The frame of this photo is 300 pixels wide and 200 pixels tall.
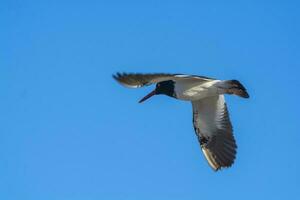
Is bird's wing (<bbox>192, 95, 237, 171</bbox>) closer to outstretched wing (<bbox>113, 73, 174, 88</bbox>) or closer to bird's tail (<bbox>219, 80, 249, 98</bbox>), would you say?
bird's tail (<bbox>219, 80, 249, 98</bbox>)

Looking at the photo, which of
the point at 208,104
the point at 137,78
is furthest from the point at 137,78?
the point at 208,104

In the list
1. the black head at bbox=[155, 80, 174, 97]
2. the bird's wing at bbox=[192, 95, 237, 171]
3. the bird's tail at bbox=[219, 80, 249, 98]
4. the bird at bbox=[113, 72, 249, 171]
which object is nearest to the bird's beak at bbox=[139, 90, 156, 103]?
the bird at bbox=[113, 72, 249, 171]

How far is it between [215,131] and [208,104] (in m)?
0.70

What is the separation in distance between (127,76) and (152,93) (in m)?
2.09

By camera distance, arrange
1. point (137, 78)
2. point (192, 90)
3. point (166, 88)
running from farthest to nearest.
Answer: point (166, 88) < point (192, 90) < point (137, 78)

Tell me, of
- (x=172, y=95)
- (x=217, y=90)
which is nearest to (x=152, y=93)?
(x=172, y=95)

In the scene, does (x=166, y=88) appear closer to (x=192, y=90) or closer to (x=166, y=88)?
(x=166, y=88)

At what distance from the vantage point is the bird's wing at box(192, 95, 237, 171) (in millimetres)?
15328

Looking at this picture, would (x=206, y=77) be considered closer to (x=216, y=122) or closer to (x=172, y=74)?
(x=172, y=74)

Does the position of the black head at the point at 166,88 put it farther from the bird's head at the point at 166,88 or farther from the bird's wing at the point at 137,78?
the bird's wing at the point at 137,78

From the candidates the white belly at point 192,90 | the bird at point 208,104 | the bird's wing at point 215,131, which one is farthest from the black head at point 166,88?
the bird's wing at point 215,131

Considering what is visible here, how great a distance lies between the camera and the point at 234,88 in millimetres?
13102

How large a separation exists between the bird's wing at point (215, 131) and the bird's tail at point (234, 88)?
1806 millimetres

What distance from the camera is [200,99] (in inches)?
605
